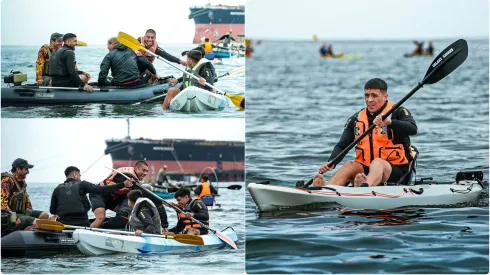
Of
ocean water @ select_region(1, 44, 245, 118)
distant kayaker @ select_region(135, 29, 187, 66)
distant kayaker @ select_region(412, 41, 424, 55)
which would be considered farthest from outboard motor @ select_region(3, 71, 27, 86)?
distant kayaker @ select_region(412, 41, 424, 55)

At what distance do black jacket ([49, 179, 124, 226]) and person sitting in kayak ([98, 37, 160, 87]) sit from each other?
0.75 metres

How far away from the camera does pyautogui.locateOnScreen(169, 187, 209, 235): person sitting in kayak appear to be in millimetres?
8953

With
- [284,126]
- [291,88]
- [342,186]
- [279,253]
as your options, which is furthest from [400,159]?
[291,88]

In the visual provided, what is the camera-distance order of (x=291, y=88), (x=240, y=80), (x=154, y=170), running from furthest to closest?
1. (x=291, y=88)
2. (x=154, y=170)
3. (x=240, y=80)

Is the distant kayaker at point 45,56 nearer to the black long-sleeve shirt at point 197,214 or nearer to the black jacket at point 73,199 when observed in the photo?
the black jacket at point 73,199

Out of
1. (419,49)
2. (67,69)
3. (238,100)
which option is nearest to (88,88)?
(67,69)

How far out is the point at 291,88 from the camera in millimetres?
27578

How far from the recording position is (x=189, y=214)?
8945 mm

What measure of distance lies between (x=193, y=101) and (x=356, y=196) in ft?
5.34

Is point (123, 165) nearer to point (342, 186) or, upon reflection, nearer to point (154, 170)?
point (154, 170)

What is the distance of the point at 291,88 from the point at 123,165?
19.0m

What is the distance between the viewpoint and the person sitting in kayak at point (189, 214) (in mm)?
8953

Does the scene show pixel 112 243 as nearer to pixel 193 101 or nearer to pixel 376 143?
pixel 193 101

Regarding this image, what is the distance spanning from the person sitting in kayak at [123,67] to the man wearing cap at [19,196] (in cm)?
83
